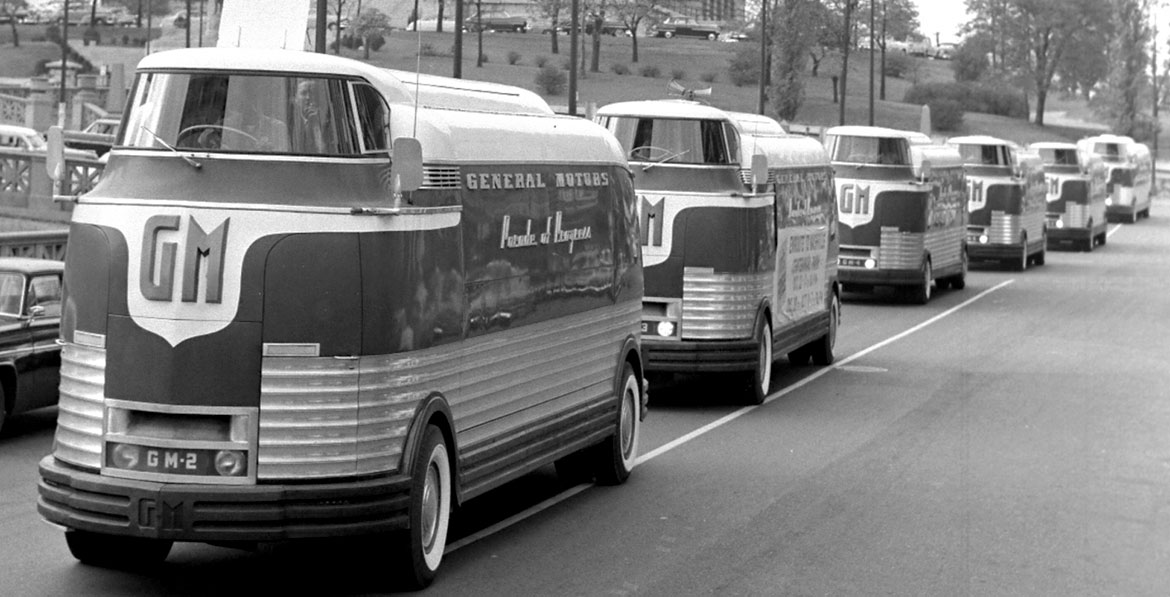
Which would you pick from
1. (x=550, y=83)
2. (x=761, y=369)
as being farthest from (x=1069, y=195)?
(x=761, y=369)

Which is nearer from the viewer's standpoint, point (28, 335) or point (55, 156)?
point (55, 156)

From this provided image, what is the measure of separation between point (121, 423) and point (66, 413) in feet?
1.42

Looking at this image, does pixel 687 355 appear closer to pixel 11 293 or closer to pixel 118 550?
pixel 11 293

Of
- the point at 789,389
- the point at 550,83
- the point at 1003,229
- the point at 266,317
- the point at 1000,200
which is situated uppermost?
the point at 550,83

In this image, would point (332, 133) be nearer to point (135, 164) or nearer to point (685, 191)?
point (135, 164)

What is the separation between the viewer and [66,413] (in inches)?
347

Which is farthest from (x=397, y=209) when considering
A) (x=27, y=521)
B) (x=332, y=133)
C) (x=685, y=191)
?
(x=685, y=191)

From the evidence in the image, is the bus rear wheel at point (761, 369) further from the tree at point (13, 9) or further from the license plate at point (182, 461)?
the tree at point (13, 9)

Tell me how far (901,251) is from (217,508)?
2375 centimetres

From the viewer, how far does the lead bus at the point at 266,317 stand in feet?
27.7

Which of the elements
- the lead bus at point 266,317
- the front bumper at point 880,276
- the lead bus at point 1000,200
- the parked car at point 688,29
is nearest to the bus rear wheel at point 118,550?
the lead bus at point 266,317

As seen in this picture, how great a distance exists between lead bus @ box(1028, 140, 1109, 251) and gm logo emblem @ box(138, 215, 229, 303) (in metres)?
44.1

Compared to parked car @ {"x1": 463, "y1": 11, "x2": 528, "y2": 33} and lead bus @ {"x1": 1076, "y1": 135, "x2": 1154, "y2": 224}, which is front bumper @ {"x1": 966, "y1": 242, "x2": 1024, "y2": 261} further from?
parked car @ {"x1": 463, "y1": 11, "x2": 528, "y2": 33}

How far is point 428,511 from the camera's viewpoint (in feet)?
31.1
